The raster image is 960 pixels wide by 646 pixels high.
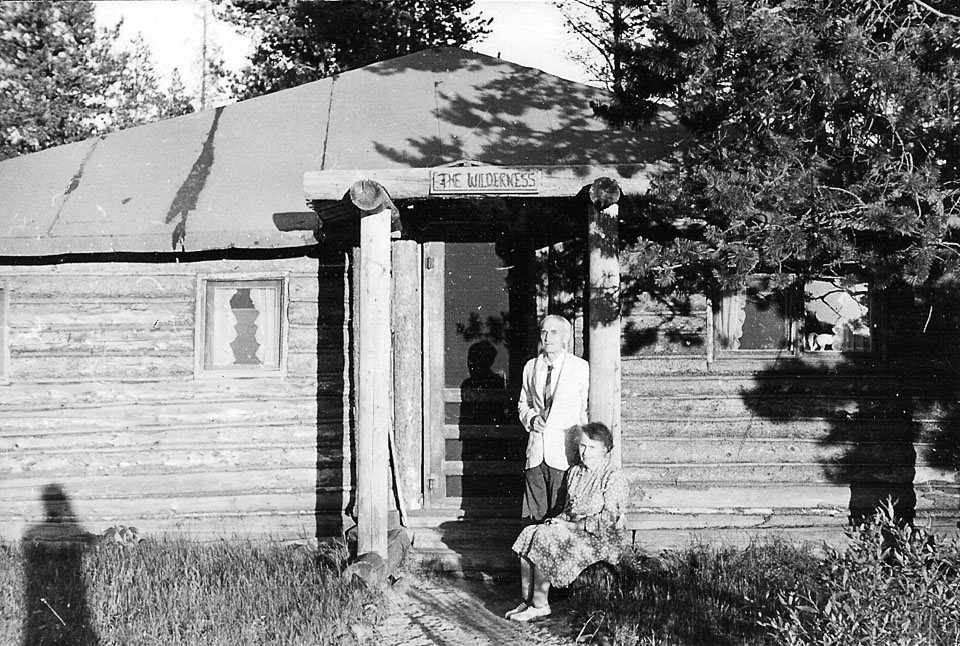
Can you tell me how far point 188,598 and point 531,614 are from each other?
2180 mm

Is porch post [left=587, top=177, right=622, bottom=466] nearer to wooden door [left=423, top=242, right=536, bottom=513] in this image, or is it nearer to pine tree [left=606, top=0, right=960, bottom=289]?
pine tree [left=606, top=0, right=960, bottom=289]

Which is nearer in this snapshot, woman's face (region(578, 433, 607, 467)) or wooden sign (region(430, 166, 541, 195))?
woman's face (region(578, 433, 607, 467))

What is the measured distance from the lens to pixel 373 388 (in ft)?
23.1

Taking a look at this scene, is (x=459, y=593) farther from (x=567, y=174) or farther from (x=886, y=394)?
(x=886, y=394)

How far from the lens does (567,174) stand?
6.97m

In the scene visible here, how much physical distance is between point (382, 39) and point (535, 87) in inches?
449

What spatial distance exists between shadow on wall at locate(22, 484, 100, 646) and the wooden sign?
369 centimetres

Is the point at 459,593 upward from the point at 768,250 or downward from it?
downward

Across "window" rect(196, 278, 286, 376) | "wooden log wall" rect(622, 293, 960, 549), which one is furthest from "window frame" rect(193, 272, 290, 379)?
"wooden log wall" rect(622, 293, 960, 549)

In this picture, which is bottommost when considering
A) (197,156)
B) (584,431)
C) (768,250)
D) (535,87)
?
(584,431)

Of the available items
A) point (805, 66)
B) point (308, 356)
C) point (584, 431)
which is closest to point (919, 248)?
point (805, 66)

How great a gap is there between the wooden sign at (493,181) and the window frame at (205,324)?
246 centimetres

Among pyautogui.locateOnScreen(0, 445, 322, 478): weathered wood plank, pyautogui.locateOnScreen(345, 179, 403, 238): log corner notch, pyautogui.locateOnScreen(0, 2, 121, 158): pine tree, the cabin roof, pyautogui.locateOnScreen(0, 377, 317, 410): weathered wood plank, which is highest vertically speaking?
pyautogui.locateOnScreen(0, 2, 121, 158): pine tree

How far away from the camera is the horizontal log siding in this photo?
8.77 meters
